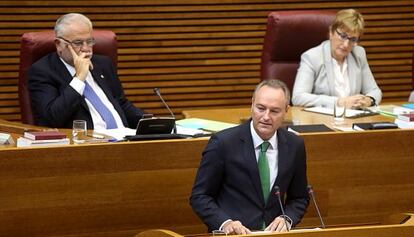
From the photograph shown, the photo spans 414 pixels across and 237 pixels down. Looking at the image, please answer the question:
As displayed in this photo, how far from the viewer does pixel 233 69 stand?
7793 mm

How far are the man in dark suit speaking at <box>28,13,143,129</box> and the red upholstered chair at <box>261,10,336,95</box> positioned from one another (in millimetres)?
1192

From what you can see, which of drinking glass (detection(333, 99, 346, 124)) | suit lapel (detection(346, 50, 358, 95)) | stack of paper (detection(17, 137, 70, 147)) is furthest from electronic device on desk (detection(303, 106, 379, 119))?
stack of paper (detection(17, 137, 70, 147))

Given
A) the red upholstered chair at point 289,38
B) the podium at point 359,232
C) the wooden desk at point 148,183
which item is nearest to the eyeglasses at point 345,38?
the red upholstered chair at point 289,38

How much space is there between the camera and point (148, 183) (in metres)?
4.75

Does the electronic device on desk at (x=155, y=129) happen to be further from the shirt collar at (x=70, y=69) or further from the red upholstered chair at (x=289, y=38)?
the red upholstered chair at (x=289, y=38)

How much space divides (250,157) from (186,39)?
141 inches

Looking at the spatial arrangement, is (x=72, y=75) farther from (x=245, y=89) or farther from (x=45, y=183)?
(x=245, y=89)

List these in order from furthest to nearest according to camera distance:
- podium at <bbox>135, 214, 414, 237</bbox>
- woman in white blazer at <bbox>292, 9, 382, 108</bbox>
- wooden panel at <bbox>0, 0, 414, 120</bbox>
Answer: wooden panel at <bbox>0, 0, 414, 120</bbox> < woman in white blazer at <bbox>292, 9, 382, 108</bbox> < podium at <bbox>135, 214, 414, 237</bbox>

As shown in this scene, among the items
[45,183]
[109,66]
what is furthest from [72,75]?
[45,183]

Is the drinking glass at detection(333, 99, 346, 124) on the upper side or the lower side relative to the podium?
upper

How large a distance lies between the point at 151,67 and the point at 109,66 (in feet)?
6.09

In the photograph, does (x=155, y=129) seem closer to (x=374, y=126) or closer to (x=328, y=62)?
(x=374, y=126)

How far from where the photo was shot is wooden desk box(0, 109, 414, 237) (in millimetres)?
4539

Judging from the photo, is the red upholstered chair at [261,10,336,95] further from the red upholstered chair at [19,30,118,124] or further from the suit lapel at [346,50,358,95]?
the red upholstered chair at [19,30,118,124]
